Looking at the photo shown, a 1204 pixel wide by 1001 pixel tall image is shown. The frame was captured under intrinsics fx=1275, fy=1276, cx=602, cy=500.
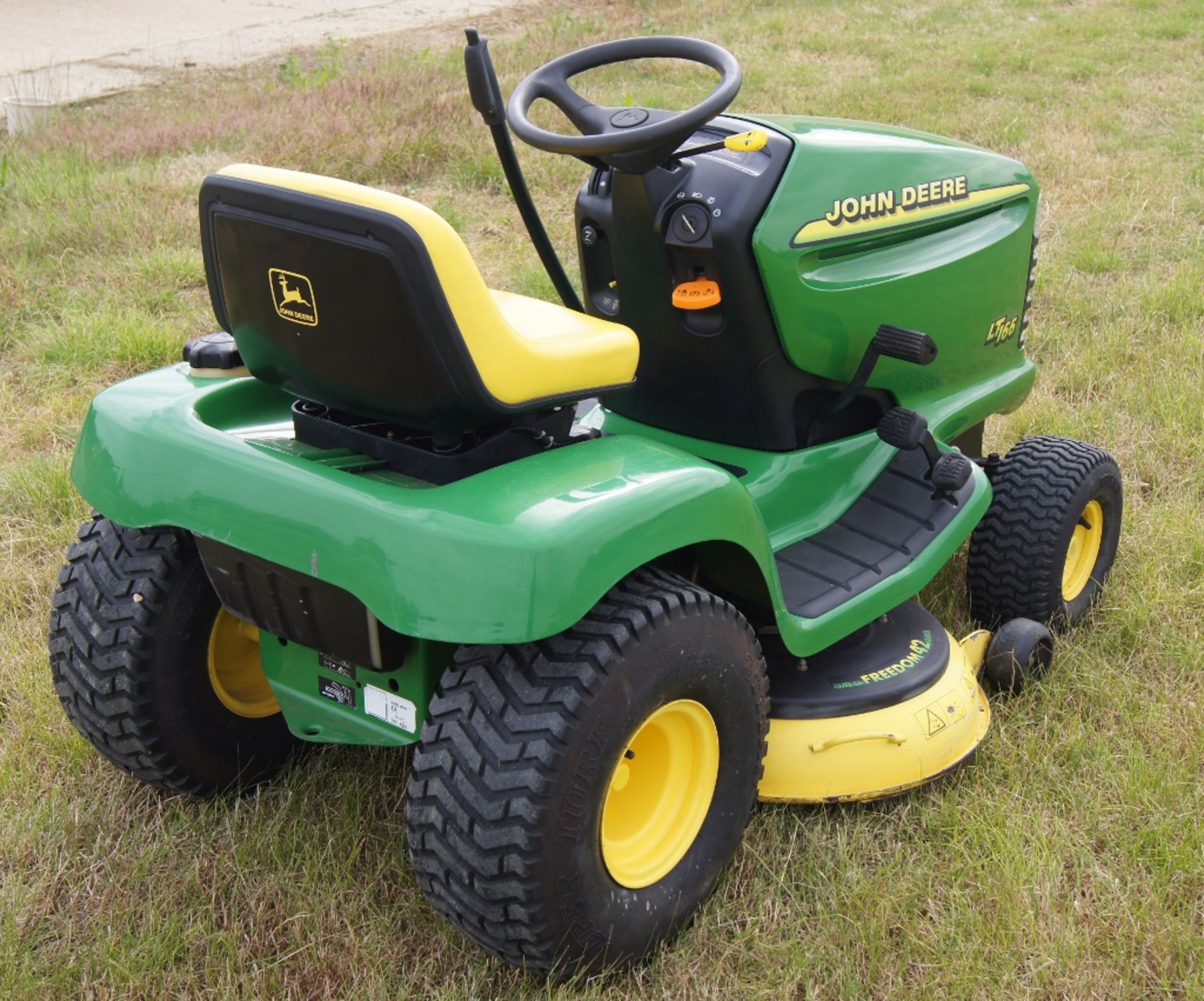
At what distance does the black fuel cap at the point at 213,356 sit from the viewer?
2.05 m

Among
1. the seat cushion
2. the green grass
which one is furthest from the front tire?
the seat cushion

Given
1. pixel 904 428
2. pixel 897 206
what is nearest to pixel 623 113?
pixel 897 206

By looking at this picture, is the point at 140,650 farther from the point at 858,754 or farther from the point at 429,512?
the point at 858,754

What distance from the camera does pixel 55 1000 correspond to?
1.80 metres

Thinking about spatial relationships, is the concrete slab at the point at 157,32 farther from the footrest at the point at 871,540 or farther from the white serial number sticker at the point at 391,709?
the white serial number sticker at the point at 391,709

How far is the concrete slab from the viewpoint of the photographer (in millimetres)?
8422

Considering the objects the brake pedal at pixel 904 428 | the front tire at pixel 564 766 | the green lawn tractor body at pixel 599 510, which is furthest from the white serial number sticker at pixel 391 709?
the brake pedal at pixel 904 428

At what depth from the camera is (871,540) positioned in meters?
2.37

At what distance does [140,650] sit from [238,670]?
0.80ft

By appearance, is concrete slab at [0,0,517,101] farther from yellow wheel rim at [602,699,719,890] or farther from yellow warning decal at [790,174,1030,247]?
yellow wheel rim at [602,699,719,890]

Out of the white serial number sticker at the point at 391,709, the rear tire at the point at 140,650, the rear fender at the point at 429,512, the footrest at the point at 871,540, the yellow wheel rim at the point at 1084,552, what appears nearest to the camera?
the rear fender at the point at 429,512

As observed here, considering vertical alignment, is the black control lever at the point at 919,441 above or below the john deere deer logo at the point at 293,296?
below

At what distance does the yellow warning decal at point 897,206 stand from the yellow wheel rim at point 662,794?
89cm

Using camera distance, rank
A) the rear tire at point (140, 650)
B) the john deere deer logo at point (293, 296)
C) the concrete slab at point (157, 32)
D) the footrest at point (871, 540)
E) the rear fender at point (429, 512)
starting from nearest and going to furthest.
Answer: the rear fender at point (429, 512) → the john deere deer logo at point (293, 296) → the rear tire at point (140, 650) → the footrest at point (871, 540) → the concrete slab at point (157, 32)
